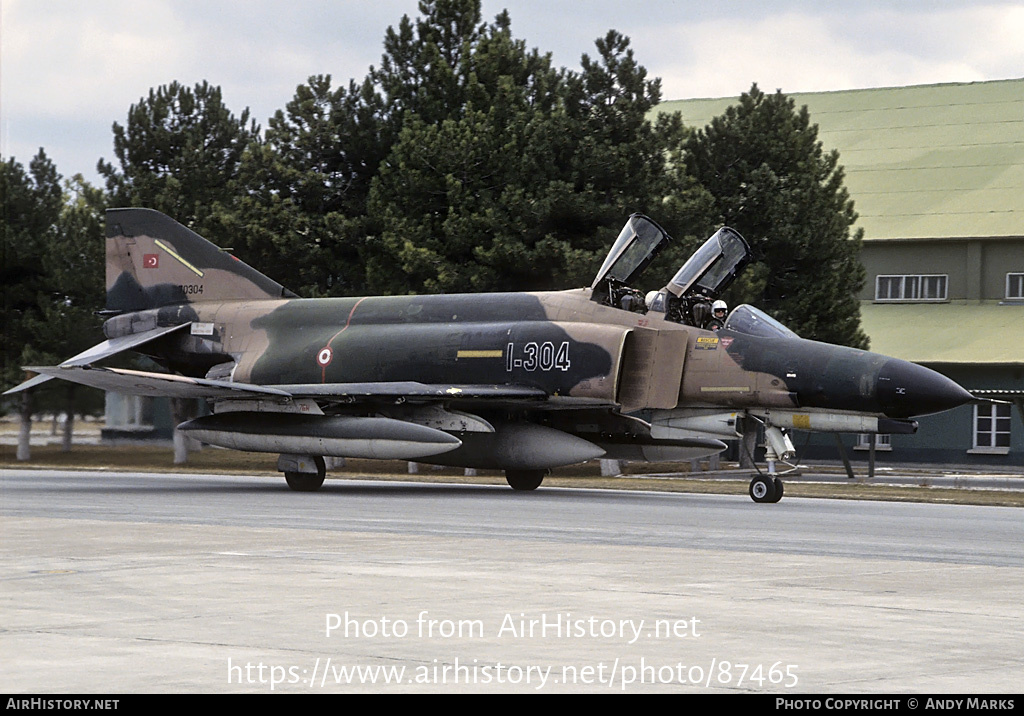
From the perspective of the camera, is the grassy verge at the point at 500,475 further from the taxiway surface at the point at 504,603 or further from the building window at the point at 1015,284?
the building window at the point at 1015,284

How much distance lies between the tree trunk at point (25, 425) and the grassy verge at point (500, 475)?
0.42 metres

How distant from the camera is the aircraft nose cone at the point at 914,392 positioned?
19875 mm

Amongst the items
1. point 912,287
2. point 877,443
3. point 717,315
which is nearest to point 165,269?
point 717,315

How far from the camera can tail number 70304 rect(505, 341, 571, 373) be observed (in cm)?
2231

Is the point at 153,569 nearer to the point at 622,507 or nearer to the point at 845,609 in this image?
the point at 845,609

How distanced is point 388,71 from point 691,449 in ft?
68.5

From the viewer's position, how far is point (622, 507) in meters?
19.4

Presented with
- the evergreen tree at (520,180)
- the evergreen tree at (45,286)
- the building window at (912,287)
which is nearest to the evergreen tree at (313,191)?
the evergreen tree at (520,180)

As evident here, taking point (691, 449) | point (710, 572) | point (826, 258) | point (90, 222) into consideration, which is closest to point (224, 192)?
point (90, 222)

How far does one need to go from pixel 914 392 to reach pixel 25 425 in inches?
1011

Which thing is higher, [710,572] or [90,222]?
[90,222]

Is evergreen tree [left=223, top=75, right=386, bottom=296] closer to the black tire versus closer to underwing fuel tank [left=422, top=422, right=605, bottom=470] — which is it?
underwing fuel tank [left=422, top=422, right=605, bottom=470]

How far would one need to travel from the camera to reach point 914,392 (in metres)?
19.9

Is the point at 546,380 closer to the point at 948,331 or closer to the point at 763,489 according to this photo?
the point at 763,489
